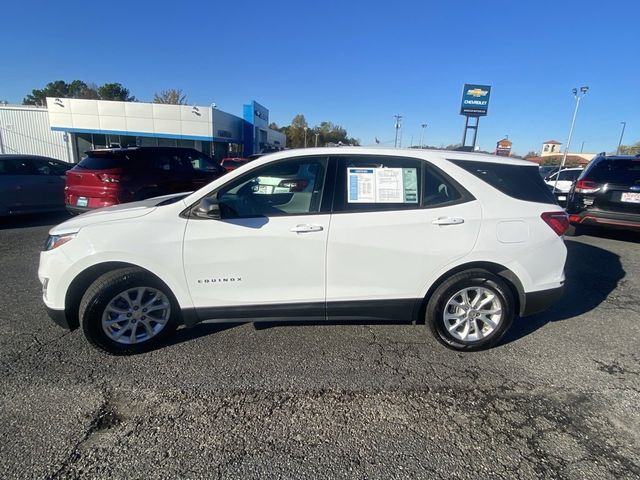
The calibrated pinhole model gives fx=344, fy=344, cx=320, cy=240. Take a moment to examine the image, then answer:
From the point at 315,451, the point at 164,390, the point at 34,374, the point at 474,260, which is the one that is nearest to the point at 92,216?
the point at 34,374

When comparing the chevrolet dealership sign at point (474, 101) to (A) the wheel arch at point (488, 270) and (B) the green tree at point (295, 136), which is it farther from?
(B) the green tree at point (295, 136)

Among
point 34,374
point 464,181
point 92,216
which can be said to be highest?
point 464,181

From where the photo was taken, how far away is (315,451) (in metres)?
2.05

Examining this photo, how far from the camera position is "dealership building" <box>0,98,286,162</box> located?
28.2m

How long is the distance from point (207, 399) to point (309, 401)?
2.39 feet

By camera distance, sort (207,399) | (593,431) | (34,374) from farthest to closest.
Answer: (34,374) < (207,399) < (593,431)

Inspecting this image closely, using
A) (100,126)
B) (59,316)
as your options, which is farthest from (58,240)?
(100,126)

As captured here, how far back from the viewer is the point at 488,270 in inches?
120

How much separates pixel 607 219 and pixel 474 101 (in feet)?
75.3

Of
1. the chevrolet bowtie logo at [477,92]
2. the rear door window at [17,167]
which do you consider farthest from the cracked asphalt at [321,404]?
the chevrolet bowtie logo at [477,92]

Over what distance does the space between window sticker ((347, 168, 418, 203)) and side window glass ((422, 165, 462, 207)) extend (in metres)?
0.10

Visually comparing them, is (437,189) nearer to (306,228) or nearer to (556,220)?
(556,220)

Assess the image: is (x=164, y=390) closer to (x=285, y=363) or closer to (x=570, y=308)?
(x=285, y=363)

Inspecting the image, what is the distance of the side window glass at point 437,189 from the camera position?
117 inches
